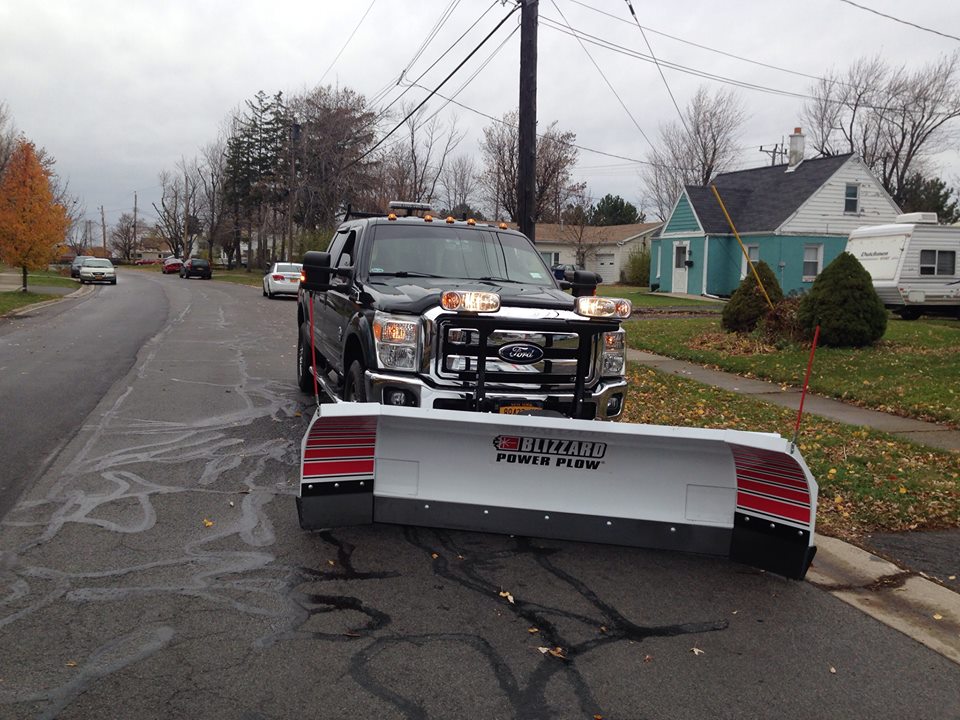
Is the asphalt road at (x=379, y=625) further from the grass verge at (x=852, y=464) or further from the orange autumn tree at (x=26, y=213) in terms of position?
the orange autumn tree at (x=26, y=213)

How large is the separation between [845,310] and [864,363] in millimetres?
1656

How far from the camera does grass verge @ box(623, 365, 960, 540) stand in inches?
233

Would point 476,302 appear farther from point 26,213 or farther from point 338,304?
point 26,213

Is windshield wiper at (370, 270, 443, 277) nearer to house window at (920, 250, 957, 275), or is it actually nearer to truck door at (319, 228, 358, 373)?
truck door at (319, 228, 358, 373)

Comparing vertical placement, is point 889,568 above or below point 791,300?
below

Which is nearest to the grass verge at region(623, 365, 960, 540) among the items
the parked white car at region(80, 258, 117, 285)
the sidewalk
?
the sidewalk

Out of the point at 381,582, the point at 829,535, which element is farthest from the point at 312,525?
the point at 829,535

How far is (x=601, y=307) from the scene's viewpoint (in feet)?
18.1

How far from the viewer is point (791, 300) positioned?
15.2m

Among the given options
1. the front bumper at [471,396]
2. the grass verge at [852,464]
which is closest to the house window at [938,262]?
the grass verge at [852,464]

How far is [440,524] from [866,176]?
34204mm

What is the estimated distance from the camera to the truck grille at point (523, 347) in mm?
5828

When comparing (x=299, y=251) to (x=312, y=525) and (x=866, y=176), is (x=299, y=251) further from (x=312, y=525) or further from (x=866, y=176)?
(x=312, y=525)

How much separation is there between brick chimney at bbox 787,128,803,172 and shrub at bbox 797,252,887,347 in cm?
2357
